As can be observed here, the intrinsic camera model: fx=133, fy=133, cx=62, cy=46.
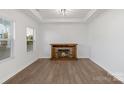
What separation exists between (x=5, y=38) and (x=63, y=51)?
16.2 feet

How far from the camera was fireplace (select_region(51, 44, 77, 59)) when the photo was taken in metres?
8.47

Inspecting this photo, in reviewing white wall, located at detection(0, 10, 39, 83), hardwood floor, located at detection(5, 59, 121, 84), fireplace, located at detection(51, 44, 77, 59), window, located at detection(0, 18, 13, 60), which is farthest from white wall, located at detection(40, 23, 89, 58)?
window, located at detection(0, 18, 13, 60)

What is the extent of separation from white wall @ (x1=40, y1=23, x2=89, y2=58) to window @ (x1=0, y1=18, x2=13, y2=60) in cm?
445

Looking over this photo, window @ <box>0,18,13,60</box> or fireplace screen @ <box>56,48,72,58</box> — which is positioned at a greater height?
window @ <box>0,18,13,60</box>

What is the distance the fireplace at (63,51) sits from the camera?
847 cm

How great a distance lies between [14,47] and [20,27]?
0.99 m

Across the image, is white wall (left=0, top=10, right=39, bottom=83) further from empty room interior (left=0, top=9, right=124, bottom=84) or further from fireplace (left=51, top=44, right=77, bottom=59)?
fireplace (left=51, top=44, right=77, bottom=59)

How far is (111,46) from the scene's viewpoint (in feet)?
15.0
